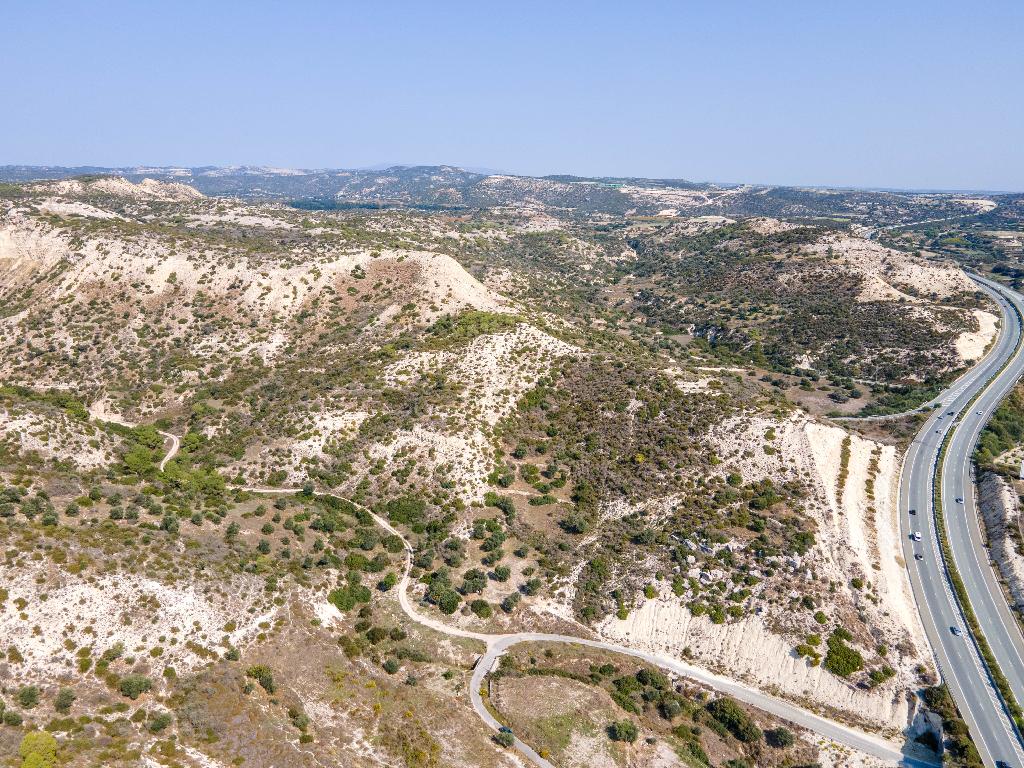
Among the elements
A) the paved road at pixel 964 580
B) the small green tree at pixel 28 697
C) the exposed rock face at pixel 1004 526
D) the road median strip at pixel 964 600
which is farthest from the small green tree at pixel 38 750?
the exposed rock face at pixel 1004 526

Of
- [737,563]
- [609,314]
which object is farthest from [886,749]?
[609,314]

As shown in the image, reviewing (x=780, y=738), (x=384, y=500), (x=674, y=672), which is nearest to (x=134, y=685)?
(x=384, y=500)

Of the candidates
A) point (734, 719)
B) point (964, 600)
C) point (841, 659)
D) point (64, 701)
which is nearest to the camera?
point (64, 701)

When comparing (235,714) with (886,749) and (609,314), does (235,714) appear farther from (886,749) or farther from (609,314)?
(609,314)

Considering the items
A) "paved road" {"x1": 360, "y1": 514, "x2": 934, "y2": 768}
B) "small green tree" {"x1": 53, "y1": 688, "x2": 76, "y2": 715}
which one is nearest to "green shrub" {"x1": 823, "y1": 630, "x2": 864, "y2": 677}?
"paved road" {"x1": 360, "y1": 514, "x2": 934, "y2": 768}

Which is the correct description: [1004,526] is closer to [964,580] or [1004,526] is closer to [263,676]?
[964,580]

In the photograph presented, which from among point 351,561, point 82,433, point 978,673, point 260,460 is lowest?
point 978,673

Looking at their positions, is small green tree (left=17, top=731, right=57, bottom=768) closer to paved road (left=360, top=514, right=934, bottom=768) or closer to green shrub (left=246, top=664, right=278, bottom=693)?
green shrub (left=246, top=664, right=278, bottom=693)
